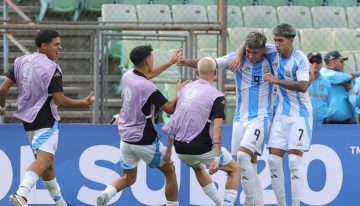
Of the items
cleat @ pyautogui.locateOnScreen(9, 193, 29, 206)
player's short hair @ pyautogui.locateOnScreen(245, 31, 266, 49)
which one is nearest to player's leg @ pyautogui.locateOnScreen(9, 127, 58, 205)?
cleat @ pyautogui.locateOnScreen(9, 193, 29, 206)

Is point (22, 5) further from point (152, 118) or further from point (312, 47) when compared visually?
point (152, 118)

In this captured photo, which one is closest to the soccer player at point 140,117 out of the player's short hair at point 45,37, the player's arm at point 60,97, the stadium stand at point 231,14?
the player's arm at point 60,97

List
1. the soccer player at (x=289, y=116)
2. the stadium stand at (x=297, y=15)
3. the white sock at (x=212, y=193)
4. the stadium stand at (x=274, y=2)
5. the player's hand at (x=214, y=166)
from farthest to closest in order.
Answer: the stadium stand at (x=274, y=2)
the stadium stand at (x=297, y=15)
the white sock at (x=212, y=193)
the soccer player at (x=289, y=116)
the player's hand at (x=214, y=166)

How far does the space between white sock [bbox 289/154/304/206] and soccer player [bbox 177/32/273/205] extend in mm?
406

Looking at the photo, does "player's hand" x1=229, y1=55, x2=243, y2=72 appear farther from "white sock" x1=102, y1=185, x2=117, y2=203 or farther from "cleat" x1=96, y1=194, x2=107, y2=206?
"cleat" x1=96, y1=194, x2=107, y2=206

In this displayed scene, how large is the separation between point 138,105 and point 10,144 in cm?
238

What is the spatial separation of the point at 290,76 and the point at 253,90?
1.61 ft

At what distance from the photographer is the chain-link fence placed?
1432 cm

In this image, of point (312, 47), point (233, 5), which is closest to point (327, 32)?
point (312, 47)

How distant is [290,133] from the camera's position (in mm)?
12312

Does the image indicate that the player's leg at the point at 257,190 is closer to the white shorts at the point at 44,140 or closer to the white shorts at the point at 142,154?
the white shorts at the point at 142,154

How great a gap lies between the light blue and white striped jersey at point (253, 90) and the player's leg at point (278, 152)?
167 millimetres

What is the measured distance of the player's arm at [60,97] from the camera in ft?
39.7

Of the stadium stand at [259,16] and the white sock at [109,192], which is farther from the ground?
the stadium stand at [259,16]
